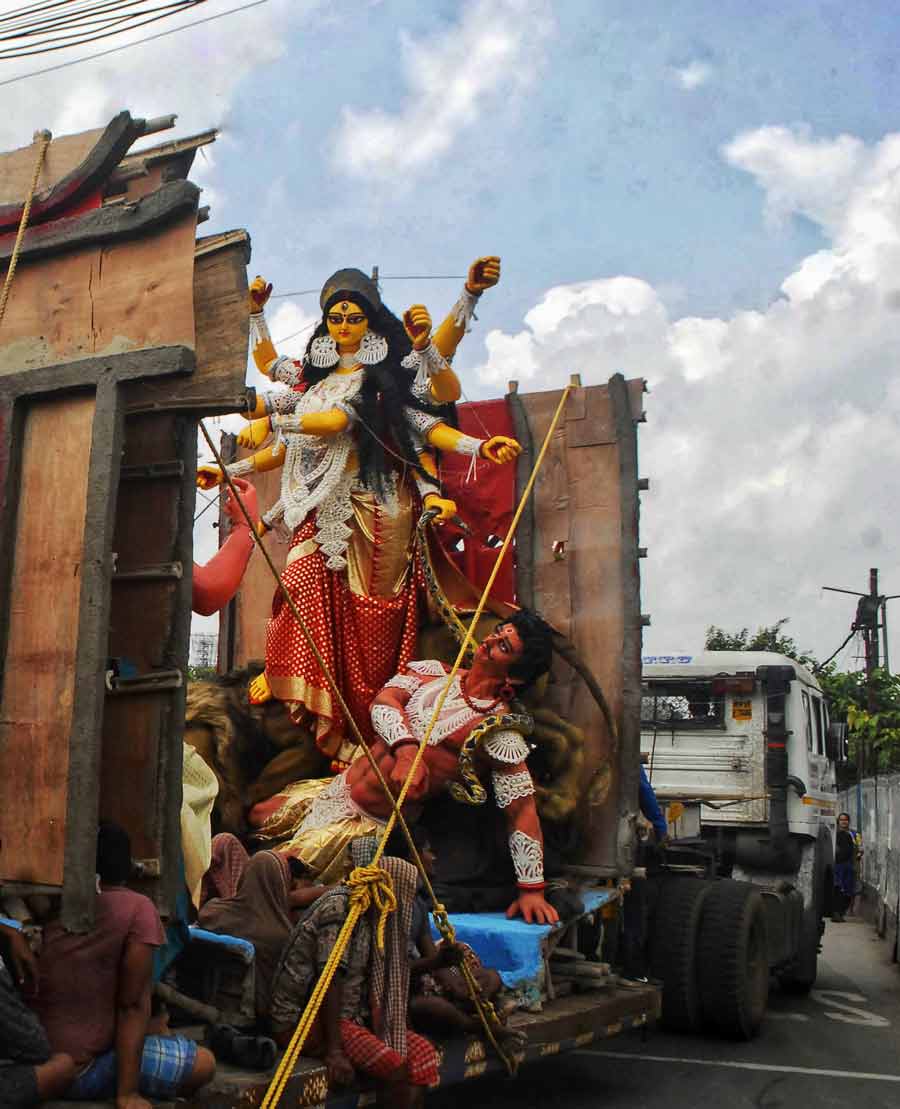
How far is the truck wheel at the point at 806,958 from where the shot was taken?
8.80 metres

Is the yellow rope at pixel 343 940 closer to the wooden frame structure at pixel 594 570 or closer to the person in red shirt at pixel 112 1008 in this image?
the person in red shirt at pixel 112 1008

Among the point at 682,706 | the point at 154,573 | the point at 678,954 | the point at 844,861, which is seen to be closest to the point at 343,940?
the point at 154,573

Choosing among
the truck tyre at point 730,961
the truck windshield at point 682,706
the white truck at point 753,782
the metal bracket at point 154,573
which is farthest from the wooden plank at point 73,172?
the truck windshield at point 682,706

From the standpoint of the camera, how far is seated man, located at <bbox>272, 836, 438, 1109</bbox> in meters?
3.86

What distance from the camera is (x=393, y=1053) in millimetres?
3867

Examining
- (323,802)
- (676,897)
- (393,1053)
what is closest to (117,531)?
(393,1053)

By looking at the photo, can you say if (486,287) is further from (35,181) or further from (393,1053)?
(393,1053)

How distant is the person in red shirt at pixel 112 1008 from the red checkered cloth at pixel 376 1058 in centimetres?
69

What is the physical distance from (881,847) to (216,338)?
12701mm

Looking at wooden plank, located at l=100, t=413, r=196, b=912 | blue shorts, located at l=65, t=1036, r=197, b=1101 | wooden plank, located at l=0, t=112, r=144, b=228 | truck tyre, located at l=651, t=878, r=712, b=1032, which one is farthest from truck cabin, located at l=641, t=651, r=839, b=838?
wooden plank, located at l=0, t=112, r=144, b=228

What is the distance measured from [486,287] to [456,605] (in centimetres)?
176

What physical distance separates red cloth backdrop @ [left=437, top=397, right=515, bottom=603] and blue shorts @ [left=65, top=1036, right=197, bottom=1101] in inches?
164


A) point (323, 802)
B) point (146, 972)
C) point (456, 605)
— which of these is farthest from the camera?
point (456, 605)

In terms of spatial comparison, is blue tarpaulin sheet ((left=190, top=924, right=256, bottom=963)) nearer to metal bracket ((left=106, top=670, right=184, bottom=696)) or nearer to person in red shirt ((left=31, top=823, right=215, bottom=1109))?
person in red shirt ((left=31, top=823, right=215, bottom=1109))
